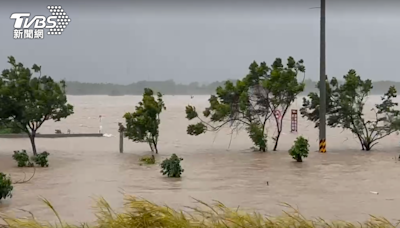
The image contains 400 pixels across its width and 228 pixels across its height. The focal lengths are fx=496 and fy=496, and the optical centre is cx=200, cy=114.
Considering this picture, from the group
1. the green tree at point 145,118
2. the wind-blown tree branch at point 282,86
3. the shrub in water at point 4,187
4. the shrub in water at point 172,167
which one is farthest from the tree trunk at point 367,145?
the shrub in water at point 4,187

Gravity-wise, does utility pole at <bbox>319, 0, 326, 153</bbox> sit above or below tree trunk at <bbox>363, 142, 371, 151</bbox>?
above

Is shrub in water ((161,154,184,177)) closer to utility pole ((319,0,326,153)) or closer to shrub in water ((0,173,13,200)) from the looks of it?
shrub in water ((0,173,13,200))

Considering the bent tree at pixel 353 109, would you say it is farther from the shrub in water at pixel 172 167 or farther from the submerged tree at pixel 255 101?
the shrub in water at pixel 172 167

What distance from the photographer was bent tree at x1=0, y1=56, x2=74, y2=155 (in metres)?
14.6

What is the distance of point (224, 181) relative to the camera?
10.9m

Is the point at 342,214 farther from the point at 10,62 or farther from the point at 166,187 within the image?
the point at 10,62

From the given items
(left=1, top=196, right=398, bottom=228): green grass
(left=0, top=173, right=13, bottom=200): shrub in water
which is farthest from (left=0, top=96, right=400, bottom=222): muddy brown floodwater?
(left=1, top=196, right=398, bottom=228): green grass

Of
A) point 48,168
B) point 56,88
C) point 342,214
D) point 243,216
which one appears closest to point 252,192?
point 342,214

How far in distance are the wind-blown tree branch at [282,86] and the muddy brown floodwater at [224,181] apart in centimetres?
164

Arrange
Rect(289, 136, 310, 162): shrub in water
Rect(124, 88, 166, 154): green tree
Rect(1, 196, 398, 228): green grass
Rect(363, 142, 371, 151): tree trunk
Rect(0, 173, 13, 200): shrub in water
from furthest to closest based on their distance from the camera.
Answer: Rect(363, 142, 371, 151): tree trunk < Rect(124, 88, 166, 154): green tree < Rect(289, 136, 310, 162): shrub in water < Rect(0, 173, 13, 200): shrub in water < Rect(1, 196, 398, 228): green grass

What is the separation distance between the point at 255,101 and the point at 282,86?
1144mm

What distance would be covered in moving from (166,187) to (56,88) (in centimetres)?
656

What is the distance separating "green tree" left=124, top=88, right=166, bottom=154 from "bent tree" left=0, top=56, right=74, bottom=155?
6.96 ft

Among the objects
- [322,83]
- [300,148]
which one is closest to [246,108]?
[322,83]
